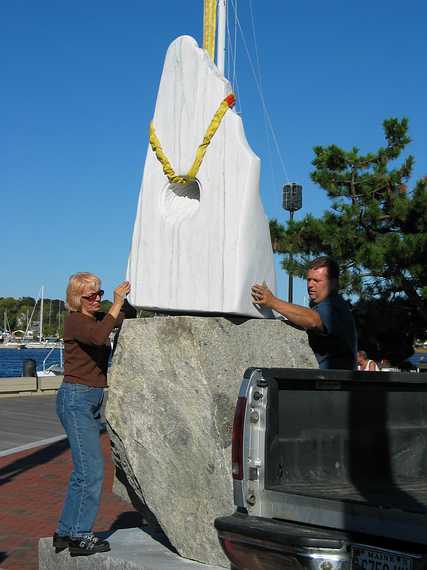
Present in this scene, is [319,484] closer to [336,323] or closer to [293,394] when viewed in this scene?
[293,394]

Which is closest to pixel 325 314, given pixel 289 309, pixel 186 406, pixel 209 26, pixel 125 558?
pixel 289 309

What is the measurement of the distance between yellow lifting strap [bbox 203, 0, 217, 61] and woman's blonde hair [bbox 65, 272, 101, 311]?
193 centimetres

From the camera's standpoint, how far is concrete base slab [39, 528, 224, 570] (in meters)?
4.61

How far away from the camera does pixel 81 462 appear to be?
15.5 ft

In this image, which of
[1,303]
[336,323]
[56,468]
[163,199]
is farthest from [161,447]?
[1,303]

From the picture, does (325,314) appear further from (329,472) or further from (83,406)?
(83,406)

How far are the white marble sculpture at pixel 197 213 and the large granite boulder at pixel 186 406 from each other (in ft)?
0.76

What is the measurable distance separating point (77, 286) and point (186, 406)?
102cm

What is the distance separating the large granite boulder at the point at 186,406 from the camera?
15.4ft

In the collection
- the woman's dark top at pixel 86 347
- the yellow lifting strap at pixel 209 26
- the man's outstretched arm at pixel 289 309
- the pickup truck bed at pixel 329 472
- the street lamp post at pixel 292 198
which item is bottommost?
the pickup truck bed at pixel 329 472

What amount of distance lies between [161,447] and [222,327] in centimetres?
83

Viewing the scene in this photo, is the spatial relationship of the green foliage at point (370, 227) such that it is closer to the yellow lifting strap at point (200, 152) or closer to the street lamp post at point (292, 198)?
the street lamp post at point (292, 198)

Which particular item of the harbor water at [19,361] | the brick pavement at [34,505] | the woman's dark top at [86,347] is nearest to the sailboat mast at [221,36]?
the woman's dark top at [86,347]

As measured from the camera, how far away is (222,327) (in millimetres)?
4898
